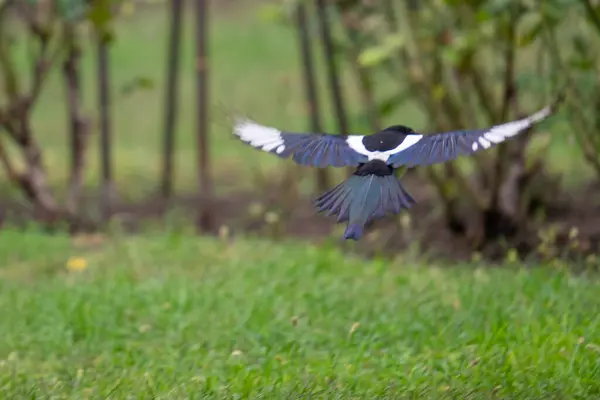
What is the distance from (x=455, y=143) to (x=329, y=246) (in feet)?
9.62

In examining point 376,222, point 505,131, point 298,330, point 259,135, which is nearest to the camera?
point 505,131

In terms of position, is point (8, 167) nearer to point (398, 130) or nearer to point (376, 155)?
point (398, 130)

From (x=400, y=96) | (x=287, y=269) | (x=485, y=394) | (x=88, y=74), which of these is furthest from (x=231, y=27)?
(x=485, y=394)

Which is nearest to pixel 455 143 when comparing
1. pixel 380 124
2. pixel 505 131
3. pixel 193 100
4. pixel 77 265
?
pixel 505 131

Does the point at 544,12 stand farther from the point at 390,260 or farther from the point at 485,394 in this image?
the point at 485,394

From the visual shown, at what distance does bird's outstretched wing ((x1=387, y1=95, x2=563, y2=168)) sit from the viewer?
11.8 ft

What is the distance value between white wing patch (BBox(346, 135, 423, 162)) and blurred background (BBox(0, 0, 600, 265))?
56 centimetres

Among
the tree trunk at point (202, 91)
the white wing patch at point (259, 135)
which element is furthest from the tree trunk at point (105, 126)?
the white wing patch at point (259, 135)

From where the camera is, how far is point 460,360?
4066mm

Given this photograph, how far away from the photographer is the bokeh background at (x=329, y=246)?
416cm

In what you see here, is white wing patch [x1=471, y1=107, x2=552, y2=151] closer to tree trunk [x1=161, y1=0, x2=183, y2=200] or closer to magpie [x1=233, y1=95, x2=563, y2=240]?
magpie [x1=233, y1=95, x2=563, y2=240]

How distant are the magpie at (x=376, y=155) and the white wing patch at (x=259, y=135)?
1cm

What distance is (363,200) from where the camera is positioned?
3.61m

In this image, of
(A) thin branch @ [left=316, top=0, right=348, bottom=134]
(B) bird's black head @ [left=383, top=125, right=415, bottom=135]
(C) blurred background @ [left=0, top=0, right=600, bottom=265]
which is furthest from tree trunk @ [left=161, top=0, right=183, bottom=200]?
(B) bird's black head @ [left=383, top=125, right=415, bottom=135]
